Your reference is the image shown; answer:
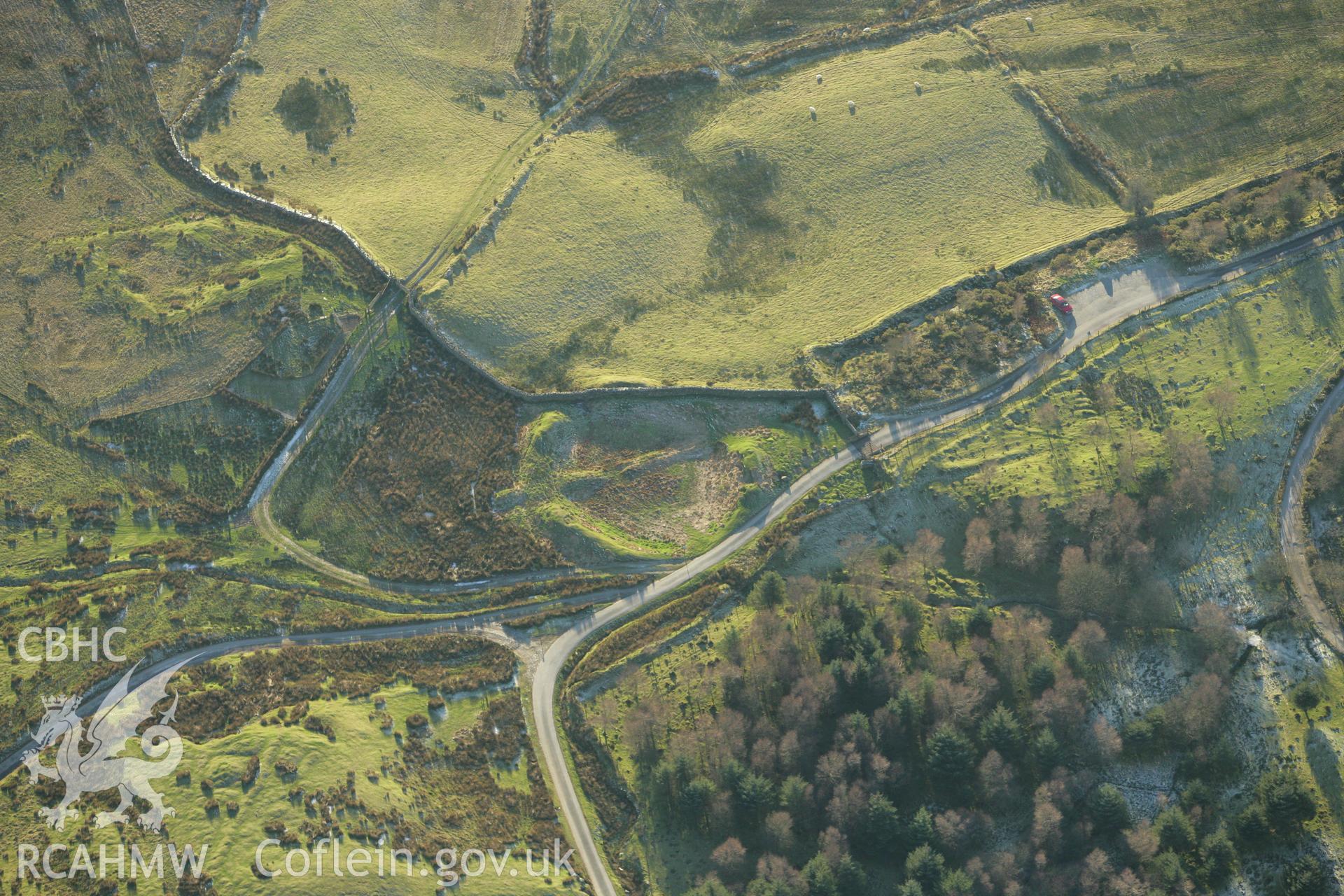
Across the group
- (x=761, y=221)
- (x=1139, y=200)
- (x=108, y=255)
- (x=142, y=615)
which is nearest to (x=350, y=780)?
(x=142, y=615)

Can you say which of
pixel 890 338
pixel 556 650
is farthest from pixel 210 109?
pixel 890 338

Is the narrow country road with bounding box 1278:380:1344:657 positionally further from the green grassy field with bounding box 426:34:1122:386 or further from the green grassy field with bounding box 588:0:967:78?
the green grassy field with bounding box 588:0:967:78

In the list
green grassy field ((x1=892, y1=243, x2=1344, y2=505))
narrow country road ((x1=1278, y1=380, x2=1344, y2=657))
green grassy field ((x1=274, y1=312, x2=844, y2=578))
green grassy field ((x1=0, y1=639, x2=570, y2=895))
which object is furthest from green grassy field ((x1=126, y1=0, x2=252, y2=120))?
narrow country road ((x1=1278, y1=380, x2=1344, y2=657))

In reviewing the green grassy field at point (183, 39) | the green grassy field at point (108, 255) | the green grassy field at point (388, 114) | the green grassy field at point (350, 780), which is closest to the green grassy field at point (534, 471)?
the green grassy field at point (108, 255)

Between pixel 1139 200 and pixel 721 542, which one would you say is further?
pixel 1139 200

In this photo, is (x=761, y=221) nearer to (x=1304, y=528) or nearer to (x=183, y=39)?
(x=1304, y=528)

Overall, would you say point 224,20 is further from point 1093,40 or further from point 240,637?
point 1093,40
